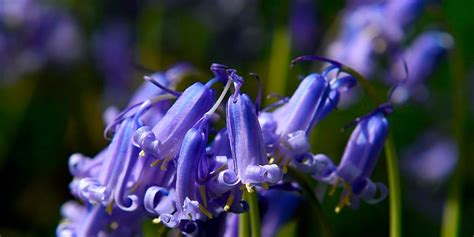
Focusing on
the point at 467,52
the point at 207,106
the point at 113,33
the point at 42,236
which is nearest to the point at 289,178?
the point at 207,106

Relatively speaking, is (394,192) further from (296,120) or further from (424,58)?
(424,58)

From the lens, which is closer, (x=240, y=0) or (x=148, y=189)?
(x=148, y=189)

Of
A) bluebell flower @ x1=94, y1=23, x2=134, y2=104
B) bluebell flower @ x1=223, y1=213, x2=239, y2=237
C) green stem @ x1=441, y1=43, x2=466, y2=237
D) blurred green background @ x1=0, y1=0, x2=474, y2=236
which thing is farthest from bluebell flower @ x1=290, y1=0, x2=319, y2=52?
bluebell flower @ x1=223, y1=213, x2=239, y2=237

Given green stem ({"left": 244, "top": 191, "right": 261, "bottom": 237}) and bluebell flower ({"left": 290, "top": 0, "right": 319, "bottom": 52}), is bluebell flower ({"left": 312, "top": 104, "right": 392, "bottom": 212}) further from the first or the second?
bluebell flower ({"left": 290, "top": 0, "right": 319, "bottom": 52})

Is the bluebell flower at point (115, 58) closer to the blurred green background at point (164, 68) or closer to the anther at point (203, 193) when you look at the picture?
the blurred green background at point (164, 68)

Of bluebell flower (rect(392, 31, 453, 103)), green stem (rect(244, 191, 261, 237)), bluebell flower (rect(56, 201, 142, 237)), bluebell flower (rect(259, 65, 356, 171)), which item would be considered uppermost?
bluebell flower (rect(259, 65, 356, 171))

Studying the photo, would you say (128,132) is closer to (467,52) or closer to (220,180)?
(220,180)
